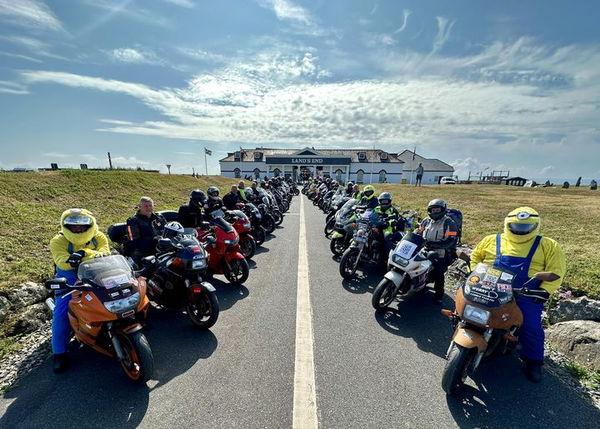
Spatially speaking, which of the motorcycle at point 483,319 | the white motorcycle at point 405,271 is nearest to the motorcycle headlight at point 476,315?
the motorcycle at point 483,319

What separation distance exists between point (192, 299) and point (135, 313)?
1.06 meters

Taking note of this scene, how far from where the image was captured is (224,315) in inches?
162

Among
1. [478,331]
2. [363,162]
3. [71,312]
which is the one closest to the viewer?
[478,331]

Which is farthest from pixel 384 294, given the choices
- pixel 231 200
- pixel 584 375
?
pixel 231 200

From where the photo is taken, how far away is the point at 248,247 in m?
6.88

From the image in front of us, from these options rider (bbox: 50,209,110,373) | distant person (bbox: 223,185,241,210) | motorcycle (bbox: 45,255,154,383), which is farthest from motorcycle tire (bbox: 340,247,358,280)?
distant person (bbox: 223,185,241,210)

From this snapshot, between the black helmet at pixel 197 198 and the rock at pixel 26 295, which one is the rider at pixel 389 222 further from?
the rock at pixel 26 295

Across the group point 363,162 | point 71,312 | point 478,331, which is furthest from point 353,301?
point 363,162

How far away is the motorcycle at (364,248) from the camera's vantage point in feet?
18.0

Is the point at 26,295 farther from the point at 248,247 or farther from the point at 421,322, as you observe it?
the point at 421,322

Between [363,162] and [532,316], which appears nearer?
[532,316]

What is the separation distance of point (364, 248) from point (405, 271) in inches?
72.8

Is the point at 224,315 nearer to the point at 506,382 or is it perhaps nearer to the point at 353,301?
the point at 353,301

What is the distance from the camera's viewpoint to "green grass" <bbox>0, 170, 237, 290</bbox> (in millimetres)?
4725
